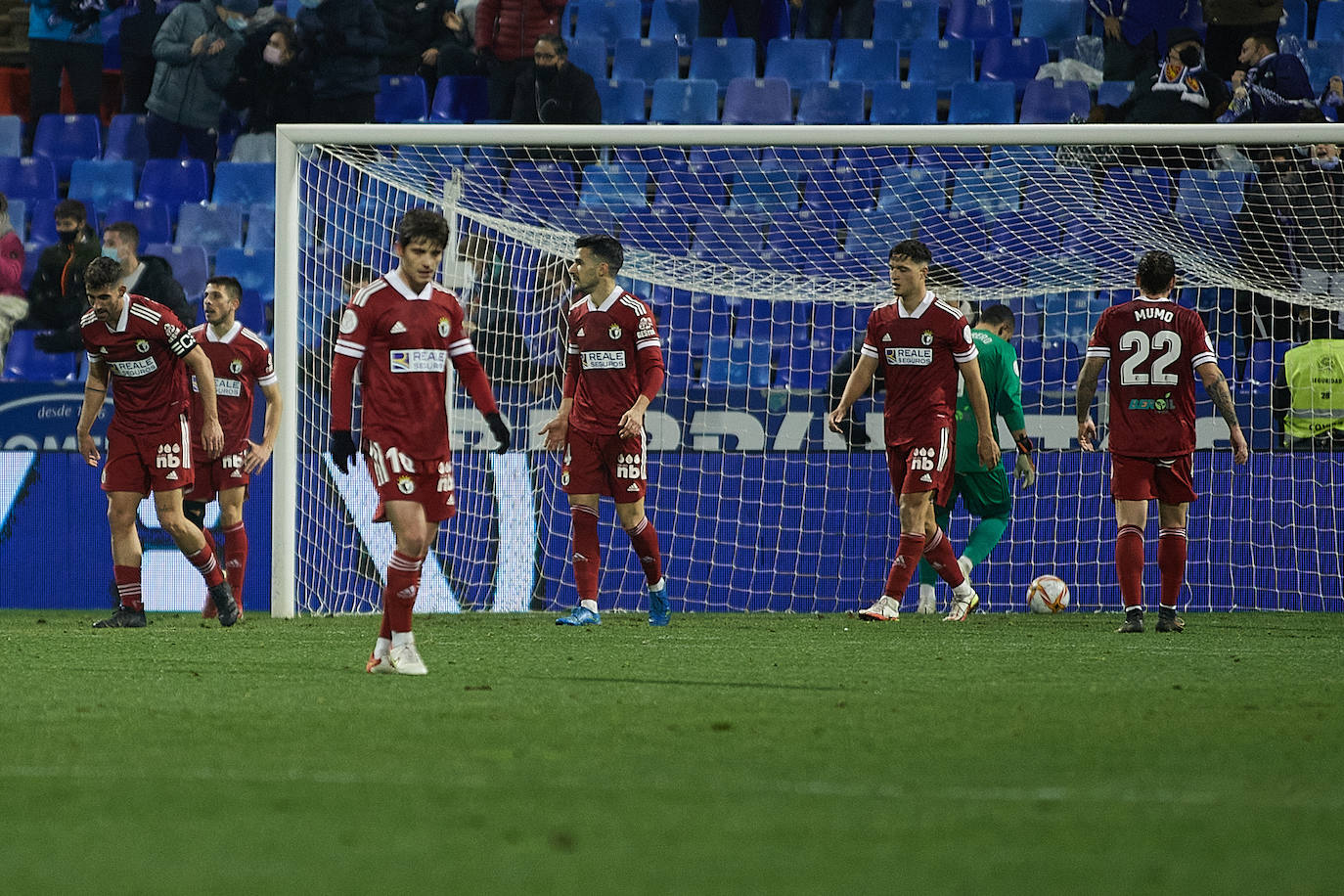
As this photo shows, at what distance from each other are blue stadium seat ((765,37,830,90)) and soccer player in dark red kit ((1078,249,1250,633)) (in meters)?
7.17

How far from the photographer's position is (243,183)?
15.4m

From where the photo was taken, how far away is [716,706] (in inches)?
207

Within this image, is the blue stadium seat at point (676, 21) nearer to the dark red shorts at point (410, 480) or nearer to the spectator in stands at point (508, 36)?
the spectator in stands at point (508, 36)

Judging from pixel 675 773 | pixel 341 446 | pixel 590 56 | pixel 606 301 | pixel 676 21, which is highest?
pixel 676 21

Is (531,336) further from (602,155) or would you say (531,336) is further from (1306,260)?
(1306,260)

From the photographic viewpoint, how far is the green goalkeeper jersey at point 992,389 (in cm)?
1027

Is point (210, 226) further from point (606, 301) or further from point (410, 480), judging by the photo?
point (410, 480)

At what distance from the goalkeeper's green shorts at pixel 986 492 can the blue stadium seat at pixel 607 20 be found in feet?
23.6

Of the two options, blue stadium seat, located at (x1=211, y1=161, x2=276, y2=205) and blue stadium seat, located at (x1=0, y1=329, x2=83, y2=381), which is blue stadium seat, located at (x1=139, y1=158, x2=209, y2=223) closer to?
blue stadium seat, located at (x1=211, y1=161, x2=276, y2=205)

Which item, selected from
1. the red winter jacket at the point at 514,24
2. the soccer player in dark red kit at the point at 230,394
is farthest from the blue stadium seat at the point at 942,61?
the soccer player in dark red kit at the point at 230,394

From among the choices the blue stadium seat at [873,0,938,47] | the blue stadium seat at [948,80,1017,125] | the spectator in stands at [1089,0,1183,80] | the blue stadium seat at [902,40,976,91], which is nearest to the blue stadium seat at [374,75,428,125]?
the blue stadium seat at [873,0,938,47]

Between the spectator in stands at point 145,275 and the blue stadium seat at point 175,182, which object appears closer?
the spectator in stands at point 145,275

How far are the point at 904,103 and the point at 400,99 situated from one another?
14.8 ft

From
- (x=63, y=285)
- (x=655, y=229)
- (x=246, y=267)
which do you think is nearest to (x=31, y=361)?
(x=63, y=285)
